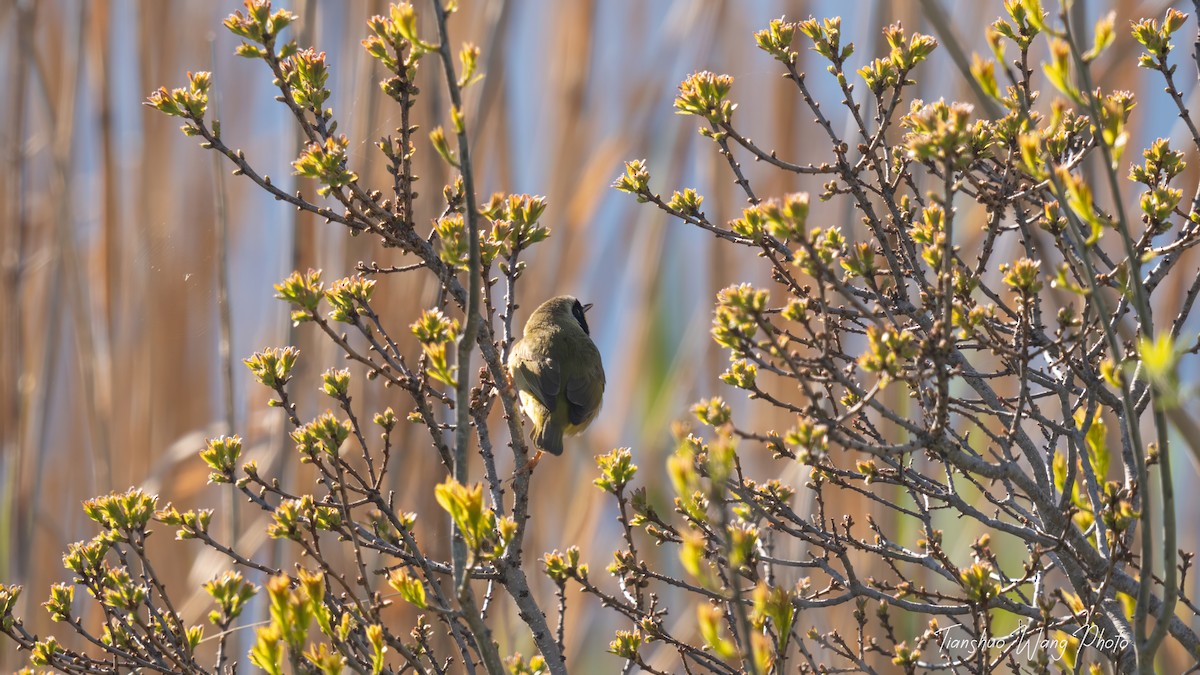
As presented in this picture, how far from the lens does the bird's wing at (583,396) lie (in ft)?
9.02

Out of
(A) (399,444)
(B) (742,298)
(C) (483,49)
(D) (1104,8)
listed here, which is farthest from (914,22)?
(B) (742,298)

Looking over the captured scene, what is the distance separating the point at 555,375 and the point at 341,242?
599mm

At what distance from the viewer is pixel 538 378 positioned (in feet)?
9.13

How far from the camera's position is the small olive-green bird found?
271 centimetres

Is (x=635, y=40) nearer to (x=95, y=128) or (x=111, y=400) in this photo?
(x=95, y=128)

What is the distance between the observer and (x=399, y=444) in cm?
272

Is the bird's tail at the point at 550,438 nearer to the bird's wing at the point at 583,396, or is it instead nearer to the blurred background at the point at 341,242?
the bird's wing at the point at 583,396

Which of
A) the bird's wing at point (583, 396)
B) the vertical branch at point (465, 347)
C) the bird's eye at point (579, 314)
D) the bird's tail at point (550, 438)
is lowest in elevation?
the vertical branch at point (465, 347)

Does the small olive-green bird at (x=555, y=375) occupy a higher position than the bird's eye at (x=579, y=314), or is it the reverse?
the bird's eye at (x=579, y=314)

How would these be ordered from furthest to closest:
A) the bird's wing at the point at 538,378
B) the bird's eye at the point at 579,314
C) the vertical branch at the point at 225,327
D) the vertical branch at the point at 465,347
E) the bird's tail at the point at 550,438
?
the bird's eye at the point at 579,314, the bird's wing at the point at 538,378, the bird's tail at the point at 550,438, the vertical branch at the point at 225,327, the vertical branch at the point at 465,347

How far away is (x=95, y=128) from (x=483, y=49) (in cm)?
105

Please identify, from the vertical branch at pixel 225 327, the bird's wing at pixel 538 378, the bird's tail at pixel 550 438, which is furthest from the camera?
the bird's wing at pixel 538 378

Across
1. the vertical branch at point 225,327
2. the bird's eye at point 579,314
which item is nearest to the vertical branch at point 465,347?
the vertical branch at point 225,327

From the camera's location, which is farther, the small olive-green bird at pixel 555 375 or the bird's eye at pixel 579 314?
the bird's eye at pixel 579 314
